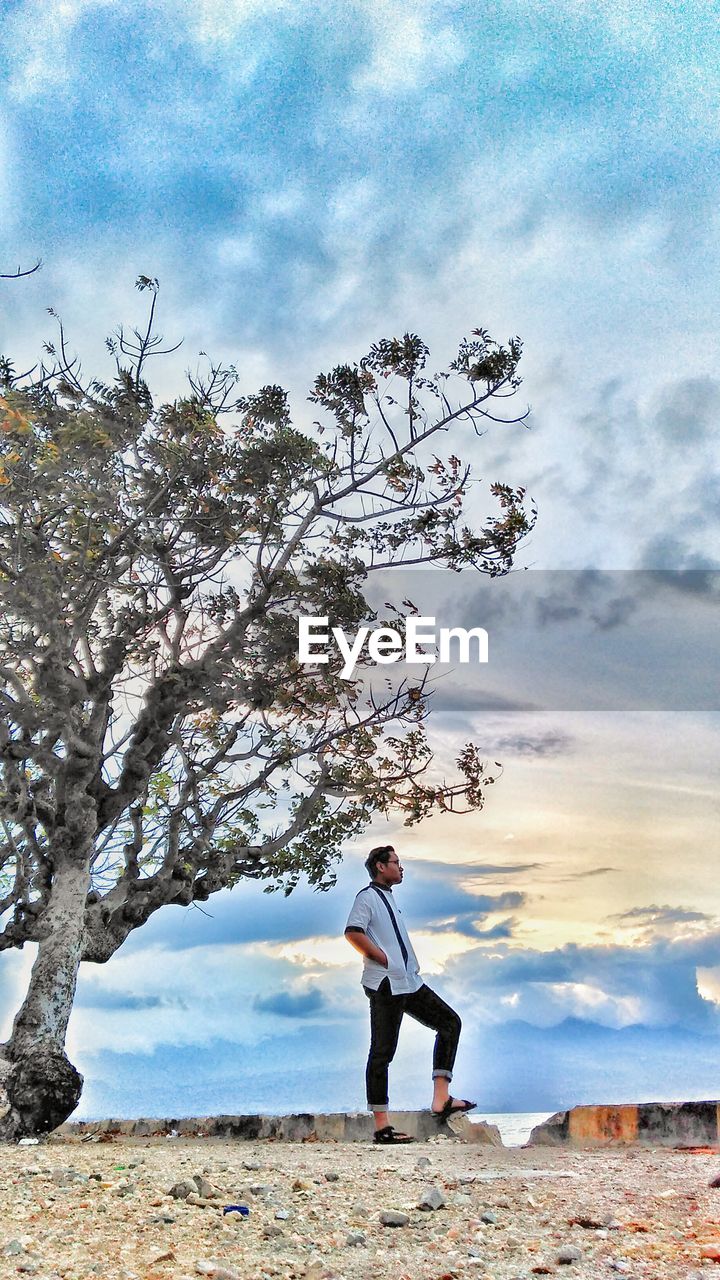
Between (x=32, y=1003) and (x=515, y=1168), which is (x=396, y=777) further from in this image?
(x=515, y=1168)

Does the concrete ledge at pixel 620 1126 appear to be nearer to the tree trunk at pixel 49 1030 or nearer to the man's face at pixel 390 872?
the man's face at pixel 390 872

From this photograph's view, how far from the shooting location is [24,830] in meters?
13.0

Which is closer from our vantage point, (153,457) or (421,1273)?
(421,1273)

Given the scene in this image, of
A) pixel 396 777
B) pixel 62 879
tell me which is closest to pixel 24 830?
pixel 62 879

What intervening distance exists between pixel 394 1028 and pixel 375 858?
58.6 inches

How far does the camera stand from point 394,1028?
9.20 metres

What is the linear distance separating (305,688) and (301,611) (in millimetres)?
973

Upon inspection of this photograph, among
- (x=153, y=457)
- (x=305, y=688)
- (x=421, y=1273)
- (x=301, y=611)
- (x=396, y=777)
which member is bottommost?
(x=421, y=1273)

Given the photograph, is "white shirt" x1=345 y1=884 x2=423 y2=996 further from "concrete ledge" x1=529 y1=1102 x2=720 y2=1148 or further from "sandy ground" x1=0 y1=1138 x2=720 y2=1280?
"concrete ledge" x1=529 y1=1102 x2=720 y2=1148

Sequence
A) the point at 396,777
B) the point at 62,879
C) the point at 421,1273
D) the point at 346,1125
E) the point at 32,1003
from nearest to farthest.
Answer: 1. the point at 421,1273
2. the point at 346,1125
3. the point at 32,1003
4. the point at 62,879
5. the point at 396,777

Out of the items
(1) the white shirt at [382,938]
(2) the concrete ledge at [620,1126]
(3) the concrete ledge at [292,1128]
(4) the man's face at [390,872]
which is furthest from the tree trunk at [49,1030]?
(2) the concrete ledge at [620,1126]

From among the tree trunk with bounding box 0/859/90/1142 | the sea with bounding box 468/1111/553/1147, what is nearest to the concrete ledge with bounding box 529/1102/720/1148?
the sea with bounding box 468/1111/553/1147

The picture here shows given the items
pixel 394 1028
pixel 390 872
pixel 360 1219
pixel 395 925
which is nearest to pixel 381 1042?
pixel 394 1028

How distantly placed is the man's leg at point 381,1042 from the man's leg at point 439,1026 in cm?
16
